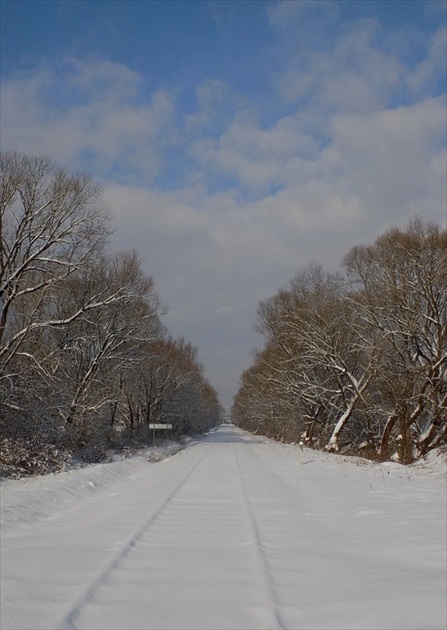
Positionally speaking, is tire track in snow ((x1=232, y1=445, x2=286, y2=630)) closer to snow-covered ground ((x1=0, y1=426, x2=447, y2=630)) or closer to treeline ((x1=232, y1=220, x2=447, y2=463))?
snow-covered ground ((x1=0, y1=426, x2=447, y2=630))

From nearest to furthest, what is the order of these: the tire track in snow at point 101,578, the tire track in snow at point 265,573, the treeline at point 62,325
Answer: the tire track in snow at point 101,578 → the tire track in snow at point 265,573 → the treeline at point 62,325

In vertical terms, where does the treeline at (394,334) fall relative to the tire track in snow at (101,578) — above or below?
above

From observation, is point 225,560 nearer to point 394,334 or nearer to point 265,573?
point 265,573

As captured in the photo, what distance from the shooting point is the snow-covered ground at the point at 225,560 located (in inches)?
175

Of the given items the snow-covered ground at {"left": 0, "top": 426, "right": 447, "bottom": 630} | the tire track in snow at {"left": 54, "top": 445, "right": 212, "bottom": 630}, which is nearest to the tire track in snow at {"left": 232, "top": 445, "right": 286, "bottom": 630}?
the snow-covered ground at {"left": 0, "top": 426, "right": 447, "bottom": 630}

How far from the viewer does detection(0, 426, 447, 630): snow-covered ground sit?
4.45 m

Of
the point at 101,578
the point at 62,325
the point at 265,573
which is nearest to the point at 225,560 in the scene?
the point at 265,573

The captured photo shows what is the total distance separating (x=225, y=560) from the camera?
20.8 feet

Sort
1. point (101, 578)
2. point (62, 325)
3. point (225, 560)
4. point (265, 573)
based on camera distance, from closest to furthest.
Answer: point (101, 578)
point (265, 573)
point (225, 560)
point (62, 325)

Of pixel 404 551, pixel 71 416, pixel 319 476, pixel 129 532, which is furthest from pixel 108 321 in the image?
pixel 404 551

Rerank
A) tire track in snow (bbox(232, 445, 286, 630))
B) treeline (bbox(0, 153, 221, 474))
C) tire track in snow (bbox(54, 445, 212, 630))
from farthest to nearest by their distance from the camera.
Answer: treeline (bbox(0, 153, 221, 474))
tire track in snow (bbox(232, 445, 286, 630))
tire track in snow (bbox(54, 445, 212, 630))

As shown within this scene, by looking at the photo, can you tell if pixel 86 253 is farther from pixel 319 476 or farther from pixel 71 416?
pixel 319 476

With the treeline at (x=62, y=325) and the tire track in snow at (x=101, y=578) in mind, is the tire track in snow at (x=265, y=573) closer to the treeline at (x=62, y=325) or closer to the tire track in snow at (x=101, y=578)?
the tire track in snow at (x=101, y=578)

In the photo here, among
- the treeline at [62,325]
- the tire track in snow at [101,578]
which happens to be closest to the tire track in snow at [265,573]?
the tire track in snow at [101,578]
